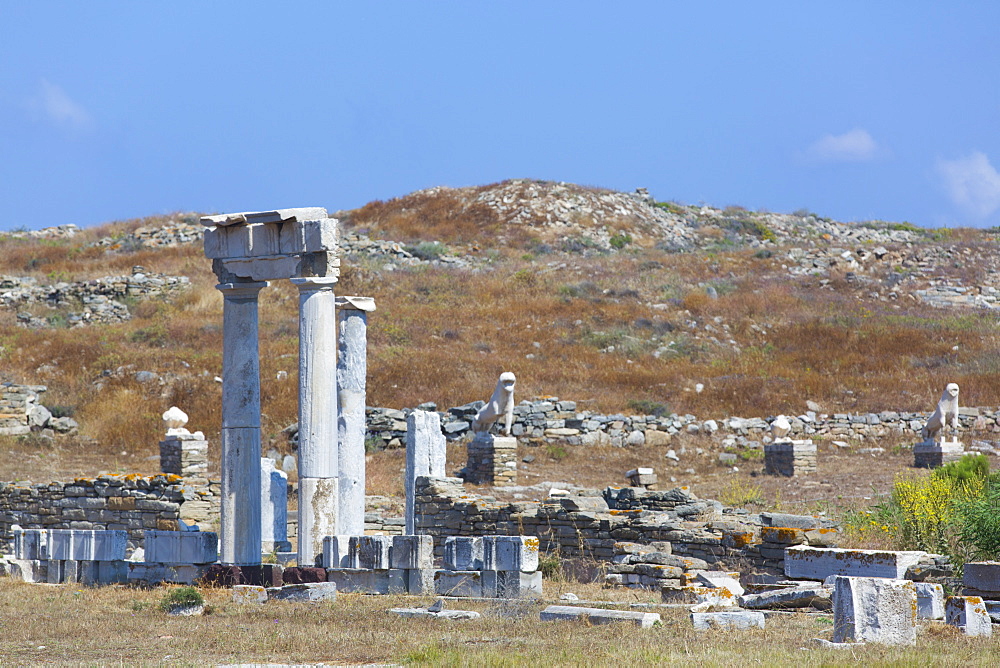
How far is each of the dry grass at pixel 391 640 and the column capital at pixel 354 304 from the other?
16.0ft

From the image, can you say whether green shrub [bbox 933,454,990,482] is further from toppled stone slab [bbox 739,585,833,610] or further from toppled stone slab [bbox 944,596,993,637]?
toppled stone slab [bbox 944,596,993,637]

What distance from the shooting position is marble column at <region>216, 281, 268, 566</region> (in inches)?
518

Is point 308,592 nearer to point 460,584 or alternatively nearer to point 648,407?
point 460,584

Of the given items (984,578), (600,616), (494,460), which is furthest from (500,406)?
(984,578)

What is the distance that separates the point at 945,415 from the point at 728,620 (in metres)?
14.4

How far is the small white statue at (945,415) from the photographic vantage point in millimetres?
22250

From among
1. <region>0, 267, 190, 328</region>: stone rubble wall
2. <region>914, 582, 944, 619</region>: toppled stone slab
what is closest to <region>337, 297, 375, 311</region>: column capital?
<region>914, 582, 944, 619</region>: toppled stone slab

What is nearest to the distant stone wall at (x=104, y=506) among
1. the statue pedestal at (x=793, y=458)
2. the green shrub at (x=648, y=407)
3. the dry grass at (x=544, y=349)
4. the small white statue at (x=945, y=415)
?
the dry grass at (x=544, y=349)

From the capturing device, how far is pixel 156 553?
1353 cm

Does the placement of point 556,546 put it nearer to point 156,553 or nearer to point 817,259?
point 156,553

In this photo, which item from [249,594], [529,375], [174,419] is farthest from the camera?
[529,375]

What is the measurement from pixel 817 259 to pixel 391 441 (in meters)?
27.8

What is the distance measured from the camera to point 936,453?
21953mm

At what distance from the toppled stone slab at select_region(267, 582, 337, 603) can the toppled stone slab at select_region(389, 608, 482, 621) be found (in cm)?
152
